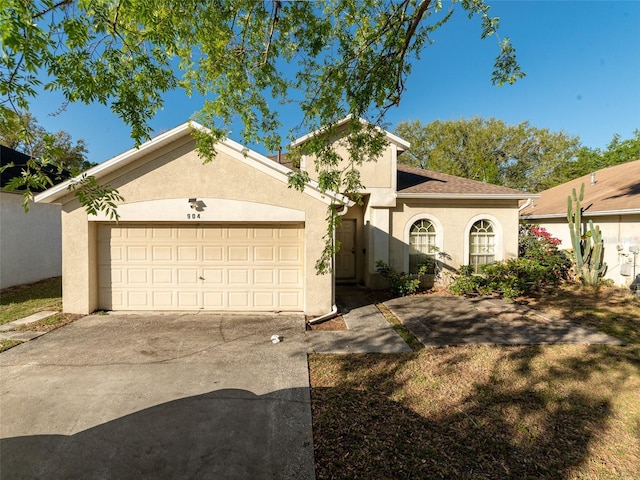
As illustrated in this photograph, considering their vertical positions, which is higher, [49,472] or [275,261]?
[275,261]

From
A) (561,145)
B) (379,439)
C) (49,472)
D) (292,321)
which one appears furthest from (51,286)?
(561,145)

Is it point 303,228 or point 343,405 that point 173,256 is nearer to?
point 303,228

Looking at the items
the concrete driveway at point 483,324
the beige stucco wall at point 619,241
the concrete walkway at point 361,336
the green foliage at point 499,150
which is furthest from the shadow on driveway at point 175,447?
the green foliage at point 499,150

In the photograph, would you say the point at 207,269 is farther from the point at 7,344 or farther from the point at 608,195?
the point at 608,195

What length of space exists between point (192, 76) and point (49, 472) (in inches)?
221

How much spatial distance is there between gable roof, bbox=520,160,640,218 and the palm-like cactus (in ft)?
2.38

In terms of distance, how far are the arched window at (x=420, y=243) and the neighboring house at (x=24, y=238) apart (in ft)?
43.4

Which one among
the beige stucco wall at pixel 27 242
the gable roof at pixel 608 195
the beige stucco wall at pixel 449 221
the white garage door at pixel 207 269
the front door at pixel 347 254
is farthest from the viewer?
the front door at pixel 347 254

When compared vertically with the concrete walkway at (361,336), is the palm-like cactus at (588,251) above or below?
above

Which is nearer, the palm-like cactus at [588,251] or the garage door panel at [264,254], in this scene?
the garage door panel at [264,254]

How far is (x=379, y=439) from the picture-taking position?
311cm

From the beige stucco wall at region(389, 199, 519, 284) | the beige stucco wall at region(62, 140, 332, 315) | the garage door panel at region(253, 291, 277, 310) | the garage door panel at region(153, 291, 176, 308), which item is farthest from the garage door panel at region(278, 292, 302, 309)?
the beige stucco wall at region(389, 199, 519, 284)

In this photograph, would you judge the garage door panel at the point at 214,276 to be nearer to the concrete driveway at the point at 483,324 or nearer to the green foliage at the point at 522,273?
the concrete driveway at the point at 483,324

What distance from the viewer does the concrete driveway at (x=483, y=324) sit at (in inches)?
224
